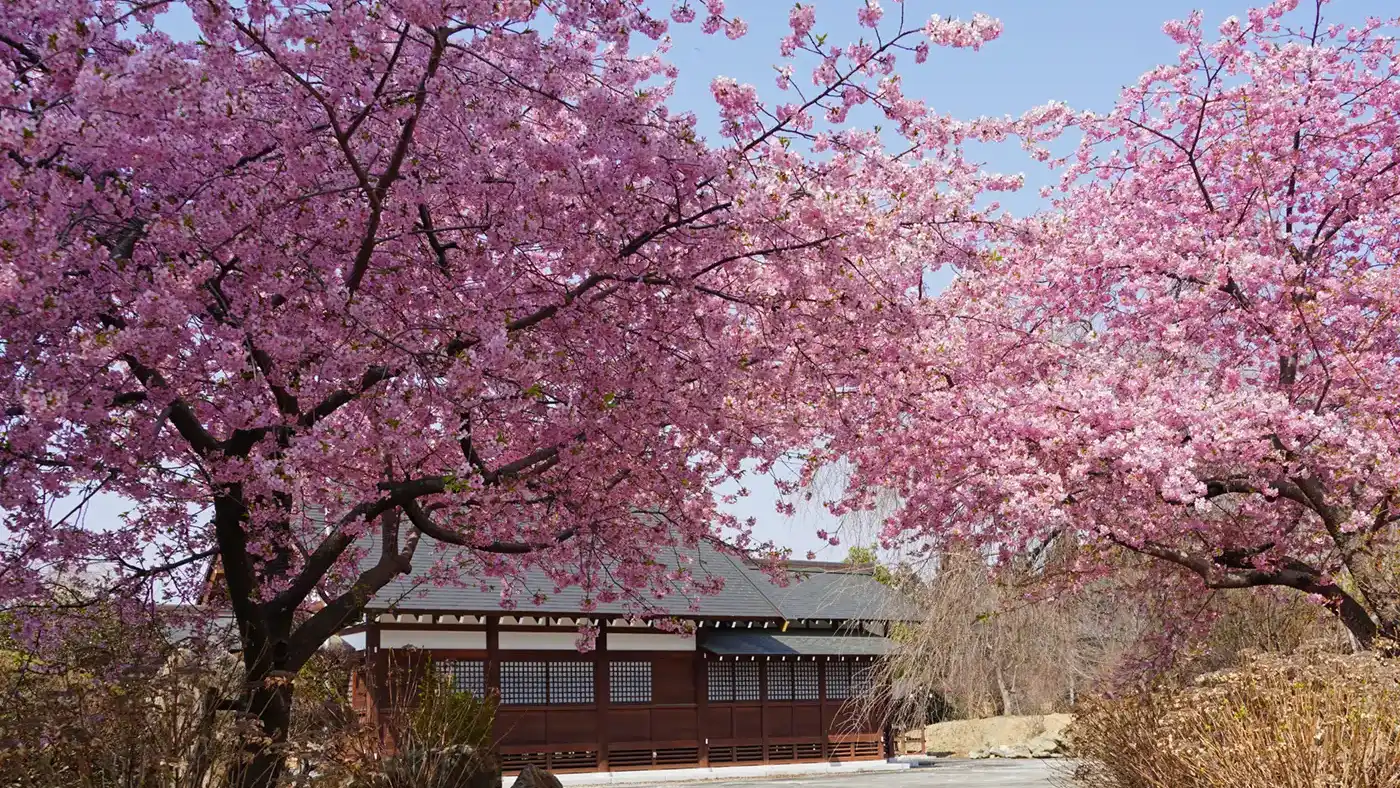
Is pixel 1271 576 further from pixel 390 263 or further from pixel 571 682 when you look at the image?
pixel 571 682

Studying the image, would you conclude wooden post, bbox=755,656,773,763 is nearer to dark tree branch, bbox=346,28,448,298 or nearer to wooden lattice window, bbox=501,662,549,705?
wooden lattice window, bbox=501,662,549,705

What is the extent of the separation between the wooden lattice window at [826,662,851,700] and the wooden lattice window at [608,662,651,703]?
4.52 metres

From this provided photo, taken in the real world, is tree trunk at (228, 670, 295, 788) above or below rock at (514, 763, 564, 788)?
above

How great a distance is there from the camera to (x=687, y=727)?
22.8m

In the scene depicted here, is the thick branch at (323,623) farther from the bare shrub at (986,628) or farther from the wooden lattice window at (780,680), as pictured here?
the wooden lattice window at (780,680)

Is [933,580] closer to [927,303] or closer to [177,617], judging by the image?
[927,303]

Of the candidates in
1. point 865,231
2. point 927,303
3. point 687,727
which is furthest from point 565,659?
point 865,231

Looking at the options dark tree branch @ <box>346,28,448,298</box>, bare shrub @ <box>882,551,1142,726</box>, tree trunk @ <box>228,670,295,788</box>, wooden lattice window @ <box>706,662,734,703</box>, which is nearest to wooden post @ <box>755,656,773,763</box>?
wooden lattice window @ <box>706,662,734,703</box>

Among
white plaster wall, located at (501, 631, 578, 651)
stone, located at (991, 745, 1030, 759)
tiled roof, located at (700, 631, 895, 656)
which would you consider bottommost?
stone, located at (991, 745, 1030, 759)

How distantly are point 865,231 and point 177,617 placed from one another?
5.60 m

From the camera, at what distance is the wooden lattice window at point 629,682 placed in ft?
72.6

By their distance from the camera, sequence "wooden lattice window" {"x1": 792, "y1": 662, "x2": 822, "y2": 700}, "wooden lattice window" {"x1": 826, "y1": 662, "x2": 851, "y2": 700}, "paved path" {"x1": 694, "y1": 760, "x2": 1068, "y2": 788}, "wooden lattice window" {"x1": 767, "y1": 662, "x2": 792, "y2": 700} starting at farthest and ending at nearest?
"wooden lattice window" {"x1": 826, "y1": 662, "x2": 851, "y2": 700} → "wooden lattice window" {"x1": 792, "y1": 662, "x2": 822, "y2": 700} → "wooden lattice window" {"x1": 767, "y1": 662, "x2": 792, "y2": 700} → "paved path" {"x1": 694, "y1": 760, "x2": 1068, "y2": 788}

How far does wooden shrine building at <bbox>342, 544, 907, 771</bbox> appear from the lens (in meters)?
20.1

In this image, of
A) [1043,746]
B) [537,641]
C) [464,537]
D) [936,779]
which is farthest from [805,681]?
[464,537]
